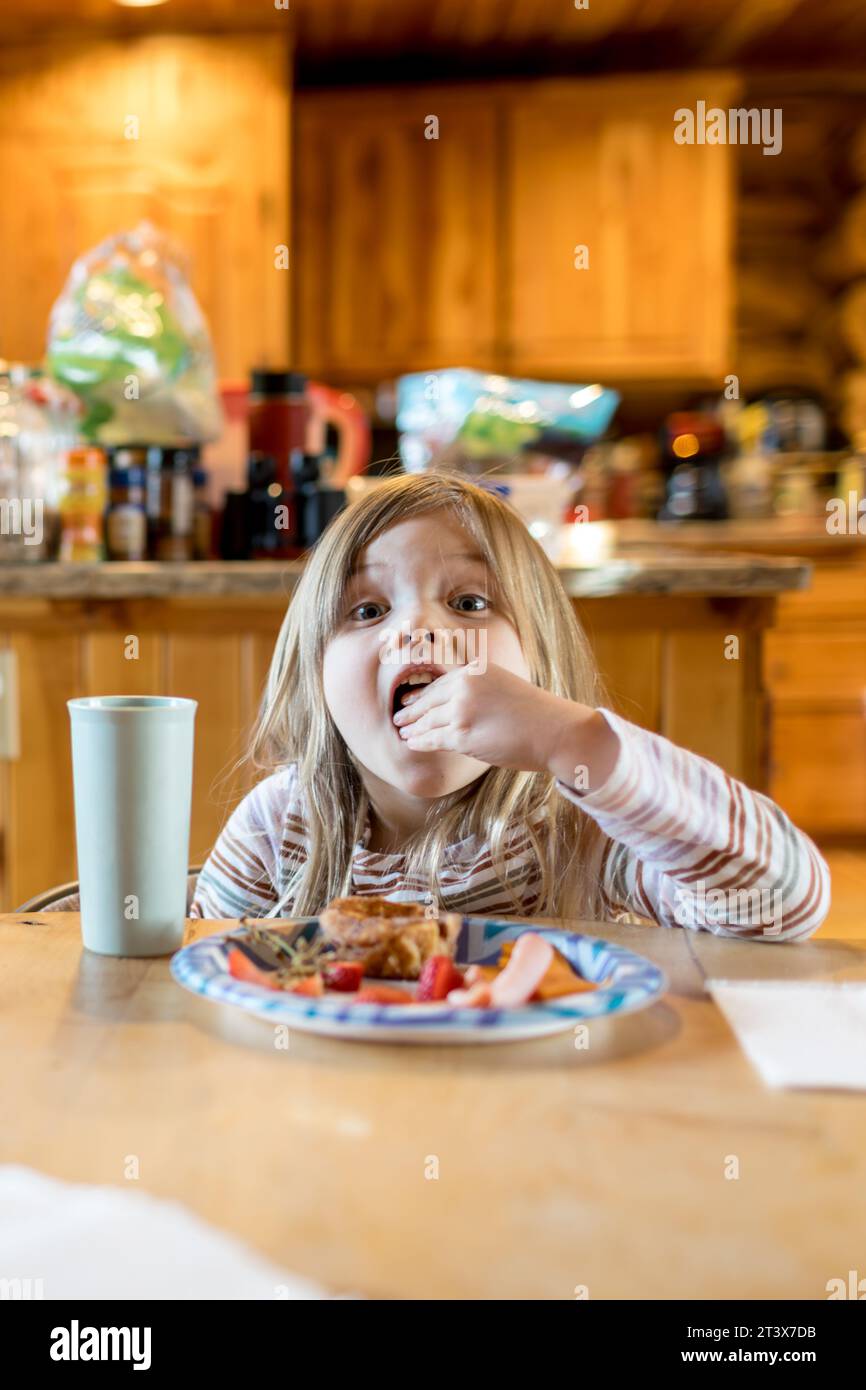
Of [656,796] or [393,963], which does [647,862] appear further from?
[393,963]

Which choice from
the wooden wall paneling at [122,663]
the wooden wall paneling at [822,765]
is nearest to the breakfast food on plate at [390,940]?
the wooden wall paneling at [122,663]

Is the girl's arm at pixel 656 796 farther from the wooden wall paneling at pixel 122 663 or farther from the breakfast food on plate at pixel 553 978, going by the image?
the wooden wall paneling at pixel 122 663

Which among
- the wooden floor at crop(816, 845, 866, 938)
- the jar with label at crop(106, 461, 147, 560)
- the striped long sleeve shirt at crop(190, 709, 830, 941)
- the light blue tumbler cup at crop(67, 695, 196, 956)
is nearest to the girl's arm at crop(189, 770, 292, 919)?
the striped long sleeve shirt at crop(190, 709, 830, 941)

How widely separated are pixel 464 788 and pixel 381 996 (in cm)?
44

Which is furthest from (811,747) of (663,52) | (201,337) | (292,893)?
(292,893)

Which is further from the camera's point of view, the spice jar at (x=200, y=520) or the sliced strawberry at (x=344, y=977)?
the spice jar at (x=200, y=520)

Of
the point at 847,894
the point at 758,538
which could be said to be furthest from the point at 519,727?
the point at 758,538

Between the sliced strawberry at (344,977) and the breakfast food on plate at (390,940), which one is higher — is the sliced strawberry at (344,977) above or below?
below

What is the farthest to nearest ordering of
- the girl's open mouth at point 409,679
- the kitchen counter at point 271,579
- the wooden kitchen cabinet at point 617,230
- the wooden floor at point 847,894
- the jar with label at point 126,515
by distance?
the wooden kitchen cabinet at point 617,230
the wooden floor at point 847,894
the jar with label at point 126,515
the kitchen counter at point 271,579
the girl's open mouth at point 409,679

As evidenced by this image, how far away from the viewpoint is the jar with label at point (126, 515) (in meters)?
1.84

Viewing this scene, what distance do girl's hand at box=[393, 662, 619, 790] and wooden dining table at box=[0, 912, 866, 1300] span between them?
153 mm

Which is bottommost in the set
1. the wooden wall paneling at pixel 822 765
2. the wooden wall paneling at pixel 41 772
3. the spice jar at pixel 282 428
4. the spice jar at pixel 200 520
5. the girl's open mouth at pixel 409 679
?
the wooden wall paneling at pixel 822 765

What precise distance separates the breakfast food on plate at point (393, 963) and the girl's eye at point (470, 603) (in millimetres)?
306

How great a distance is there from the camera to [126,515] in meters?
1.84
